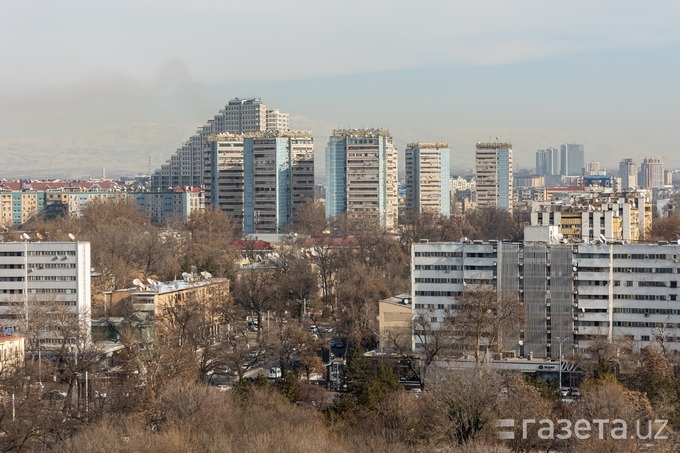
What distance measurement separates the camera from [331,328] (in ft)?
113

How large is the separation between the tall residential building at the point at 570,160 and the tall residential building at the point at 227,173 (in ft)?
345

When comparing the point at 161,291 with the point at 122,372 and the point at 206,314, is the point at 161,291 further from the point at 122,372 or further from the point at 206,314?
the point at 122,372

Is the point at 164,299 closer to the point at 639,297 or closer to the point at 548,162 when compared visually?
the point at 639,297

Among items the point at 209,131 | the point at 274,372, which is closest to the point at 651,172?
the point at 209,131

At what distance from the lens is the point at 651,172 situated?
132750 mm

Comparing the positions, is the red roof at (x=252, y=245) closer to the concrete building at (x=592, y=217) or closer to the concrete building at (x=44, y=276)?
the concrete building at (x=592, y=217)

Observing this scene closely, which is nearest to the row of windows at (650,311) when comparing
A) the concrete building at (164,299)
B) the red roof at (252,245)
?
the concrete building at (164,299)

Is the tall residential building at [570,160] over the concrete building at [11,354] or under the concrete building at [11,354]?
over

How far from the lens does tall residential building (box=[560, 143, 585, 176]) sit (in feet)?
561

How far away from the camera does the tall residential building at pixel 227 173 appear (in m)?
69.6

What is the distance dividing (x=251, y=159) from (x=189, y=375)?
44481 mm

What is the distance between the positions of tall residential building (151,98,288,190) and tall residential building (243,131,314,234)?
20.5m

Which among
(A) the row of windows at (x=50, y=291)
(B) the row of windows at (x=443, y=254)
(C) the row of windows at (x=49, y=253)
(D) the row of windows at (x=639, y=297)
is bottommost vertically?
(A) the row of windows at (x=50, y=291)

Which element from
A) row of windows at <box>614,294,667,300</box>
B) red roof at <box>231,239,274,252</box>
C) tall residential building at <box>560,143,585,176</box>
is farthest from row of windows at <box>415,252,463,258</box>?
tall residential building at <box>560,143,585,176</box>
